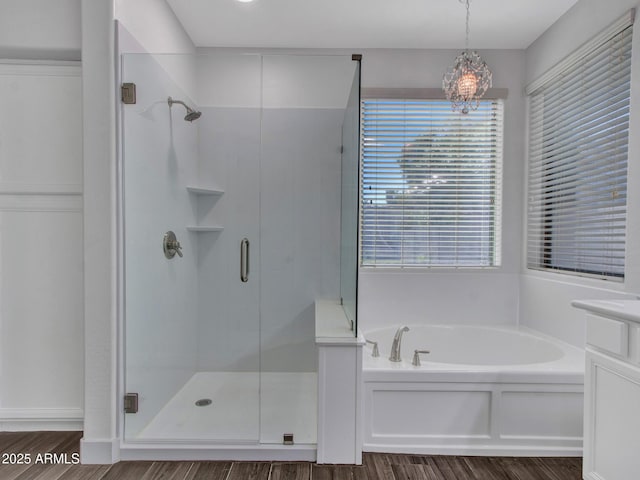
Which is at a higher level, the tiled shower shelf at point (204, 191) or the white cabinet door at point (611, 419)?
the tiled shower shelf at point (204, 191)

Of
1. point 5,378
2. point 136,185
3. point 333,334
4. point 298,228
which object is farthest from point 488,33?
point 5,378

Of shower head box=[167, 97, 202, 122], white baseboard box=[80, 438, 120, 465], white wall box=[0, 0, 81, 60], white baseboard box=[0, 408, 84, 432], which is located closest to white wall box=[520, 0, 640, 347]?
shower head box=[167, 97, 202, 122]

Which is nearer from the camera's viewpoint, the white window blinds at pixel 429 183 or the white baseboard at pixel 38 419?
the white baseboard at pixel 38 419

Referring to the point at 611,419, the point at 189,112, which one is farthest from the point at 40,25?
the point at 611,419

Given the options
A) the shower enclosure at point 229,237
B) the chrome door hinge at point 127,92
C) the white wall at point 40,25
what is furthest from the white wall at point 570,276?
the white wall at point 40,25

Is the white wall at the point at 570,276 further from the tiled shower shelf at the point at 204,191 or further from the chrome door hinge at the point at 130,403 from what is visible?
the chrome door hinge at the point at 130,403

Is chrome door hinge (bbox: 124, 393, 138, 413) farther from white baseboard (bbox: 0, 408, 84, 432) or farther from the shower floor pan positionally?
white baseboard (bbox: 0, 408, 84, 432)

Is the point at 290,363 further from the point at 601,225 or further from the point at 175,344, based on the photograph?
the point at 601,225

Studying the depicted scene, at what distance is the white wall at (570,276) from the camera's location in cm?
194

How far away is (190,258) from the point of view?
209 centimetres

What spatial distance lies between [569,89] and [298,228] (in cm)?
200

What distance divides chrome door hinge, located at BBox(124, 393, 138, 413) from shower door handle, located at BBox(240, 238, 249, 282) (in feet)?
2.61

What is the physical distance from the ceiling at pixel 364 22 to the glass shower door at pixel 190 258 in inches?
29.8

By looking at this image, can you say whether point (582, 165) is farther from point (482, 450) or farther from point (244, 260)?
point (244, 260)
